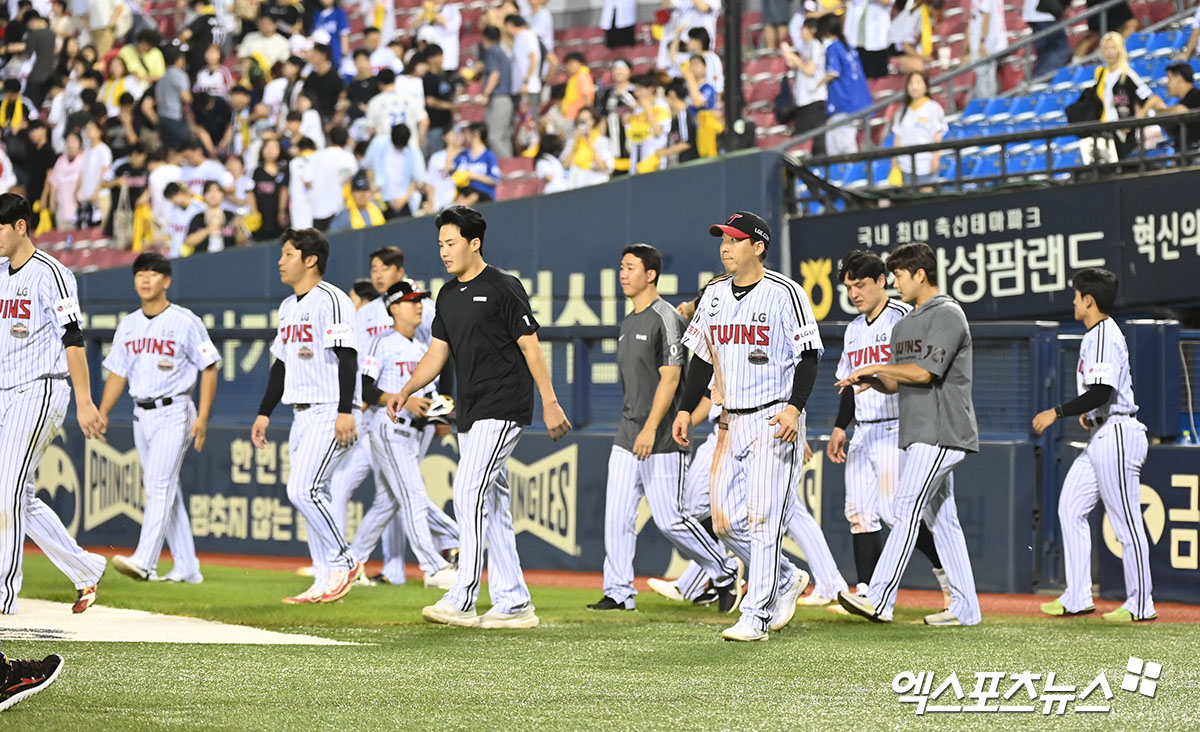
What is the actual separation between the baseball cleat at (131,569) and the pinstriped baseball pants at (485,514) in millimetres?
3327

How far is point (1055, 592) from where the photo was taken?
11.0 metres

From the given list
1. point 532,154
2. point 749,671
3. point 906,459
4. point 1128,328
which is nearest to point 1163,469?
point 1128,328

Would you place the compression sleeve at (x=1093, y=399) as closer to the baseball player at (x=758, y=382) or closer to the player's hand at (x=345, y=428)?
the baseball player at (x=758, y=382)

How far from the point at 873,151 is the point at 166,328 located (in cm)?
663

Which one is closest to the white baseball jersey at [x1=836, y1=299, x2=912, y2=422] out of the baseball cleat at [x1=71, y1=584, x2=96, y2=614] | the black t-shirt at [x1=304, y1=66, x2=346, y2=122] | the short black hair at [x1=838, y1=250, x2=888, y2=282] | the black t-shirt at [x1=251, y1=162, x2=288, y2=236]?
the short black hair at [x1=838, y1=250, x2=888, y2=282]

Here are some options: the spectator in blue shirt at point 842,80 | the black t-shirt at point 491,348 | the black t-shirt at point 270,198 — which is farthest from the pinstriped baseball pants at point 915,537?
the black t-shirt at point 270,198

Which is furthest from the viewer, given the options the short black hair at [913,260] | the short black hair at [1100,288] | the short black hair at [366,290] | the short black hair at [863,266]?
the short black hair at [366,290]

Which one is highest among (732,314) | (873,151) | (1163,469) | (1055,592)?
(873,151)

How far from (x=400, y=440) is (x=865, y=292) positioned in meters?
3.34

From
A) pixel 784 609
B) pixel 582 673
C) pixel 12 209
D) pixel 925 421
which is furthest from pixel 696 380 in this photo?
pixel 12 209

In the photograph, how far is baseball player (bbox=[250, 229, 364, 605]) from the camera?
980 centimetres

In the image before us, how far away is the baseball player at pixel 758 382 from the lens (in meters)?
7.78

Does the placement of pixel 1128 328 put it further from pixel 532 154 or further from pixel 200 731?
pixel 532 154

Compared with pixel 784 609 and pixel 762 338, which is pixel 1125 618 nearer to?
pixel 784 609
